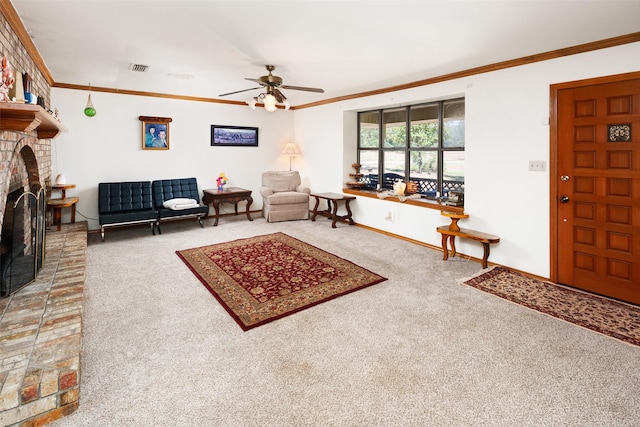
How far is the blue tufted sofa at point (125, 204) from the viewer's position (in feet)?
16.8

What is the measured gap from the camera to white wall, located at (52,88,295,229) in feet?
17.8

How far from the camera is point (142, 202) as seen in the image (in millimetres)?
5711

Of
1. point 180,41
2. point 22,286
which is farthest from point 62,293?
point 180,41

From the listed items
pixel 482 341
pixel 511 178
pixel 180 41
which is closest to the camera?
pixel 482 341

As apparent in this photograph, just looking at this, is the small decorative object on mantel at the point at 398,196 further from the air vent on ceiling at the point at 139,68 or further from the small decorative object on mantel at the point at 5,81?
the small decorative object on mantel at the point at 5,81

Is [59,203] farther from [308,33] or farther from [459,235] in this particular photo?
[459,235]

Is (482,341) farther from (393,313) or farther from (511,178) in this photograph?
(511,178)

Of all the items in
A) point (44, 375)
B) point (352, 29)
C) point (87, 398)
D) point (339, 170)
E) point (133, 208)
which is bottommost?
point (87, 398)

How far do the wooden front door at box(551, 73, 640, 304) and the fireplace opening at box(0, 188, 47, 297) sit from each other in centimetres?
479

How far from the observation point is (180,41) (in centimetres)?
329

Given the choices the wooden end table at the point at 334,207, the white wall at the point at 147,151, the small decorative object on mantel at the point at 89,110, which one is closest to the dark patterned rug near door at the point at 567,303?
the wooden end table at the point at 334,207

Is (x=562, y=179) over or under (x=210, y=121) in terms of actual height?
under

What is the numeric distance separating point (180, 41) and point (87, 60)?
1571mm

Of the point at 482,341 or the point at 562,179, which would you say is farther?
the point at 562,179
